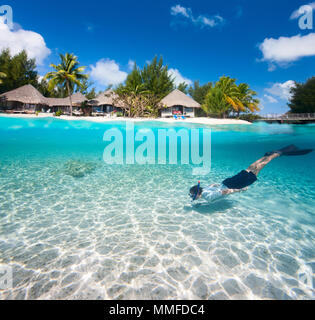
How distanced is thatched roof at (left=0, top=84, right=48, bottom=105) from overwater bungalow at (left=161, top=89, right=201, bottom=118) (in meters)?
21.1

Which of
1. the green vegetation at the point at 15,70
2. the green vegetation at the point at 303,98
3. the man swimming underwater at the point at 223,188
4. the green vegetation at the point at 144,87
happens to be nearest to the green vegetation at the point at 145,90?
the green vegetation at the point at 144,87

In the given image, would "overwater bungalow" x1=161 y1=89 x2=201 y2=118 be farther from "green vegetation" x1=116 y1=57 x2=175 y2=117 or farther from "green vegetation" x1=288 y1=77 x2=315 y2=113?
"green vegetation" x1=288 y1=77 x2=315 y2=113

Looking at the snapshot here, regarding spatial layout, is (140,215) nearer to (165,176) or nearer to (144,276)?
(144,276)

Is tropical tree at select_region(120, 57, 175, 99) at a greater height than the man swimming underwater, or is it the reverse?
tropical tree at select_region(120, 57, 175, 99)

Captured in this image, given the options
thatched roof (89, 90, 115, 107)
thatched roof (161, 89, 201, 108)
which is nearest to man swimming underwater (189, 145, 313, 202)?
thatched roof (161, 89, 201, 108)

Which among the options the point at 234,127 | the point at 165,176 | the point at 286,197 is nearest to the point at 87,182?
the point at 165,176

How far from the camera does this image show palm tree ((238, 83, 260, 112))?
1365 inches

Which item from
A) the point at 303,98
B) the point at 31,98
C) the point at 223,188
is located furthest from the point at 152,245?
the point at 303,98

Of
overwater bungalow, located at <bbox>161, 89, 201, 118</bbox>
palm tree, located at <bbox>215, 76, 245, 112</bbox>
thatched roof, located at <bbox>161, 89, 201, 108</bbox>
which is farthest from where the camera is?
Result: overwater bungalow, located at <bbox>161, 89, 201, 118</bbox>

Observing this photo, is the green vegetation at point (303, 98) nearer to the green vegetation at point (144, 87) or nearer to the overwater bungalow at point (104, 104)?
the green vegetation at point (144, 87)

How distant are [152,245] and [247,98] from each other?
40333 mm

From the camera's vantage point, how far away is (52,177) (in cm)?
934
